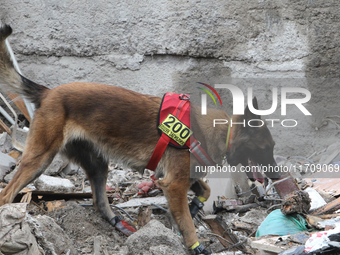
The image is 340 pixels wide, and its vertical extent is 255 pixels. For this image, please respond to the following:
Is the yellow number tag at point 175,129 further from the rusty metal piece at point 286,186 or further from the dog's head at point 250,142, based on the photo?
the rusty metal piece at point 286,186

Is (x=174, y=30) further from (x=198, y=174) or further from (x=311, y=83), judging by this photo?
(x=198, y=174)

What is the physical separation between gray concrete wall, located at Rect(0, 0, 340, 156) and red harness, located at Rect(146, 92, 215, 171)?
85.6 inches

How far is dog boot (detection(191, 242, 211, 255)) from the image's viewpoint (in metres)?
3.34

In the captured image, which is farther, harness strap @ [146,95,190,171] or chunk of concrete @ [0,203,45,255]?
harness strap @ [146,95,190,171]

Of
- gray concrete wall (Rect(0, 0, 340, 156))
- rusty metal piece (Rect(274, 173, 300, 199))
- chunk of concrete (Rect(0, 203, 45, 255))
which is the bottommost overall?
chunk of concrete (Rect(0, 203, 45, 255))

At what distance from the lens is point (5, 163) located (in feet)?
15.9

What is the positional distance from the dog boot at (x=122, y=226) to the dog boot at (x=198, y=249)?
0.75m

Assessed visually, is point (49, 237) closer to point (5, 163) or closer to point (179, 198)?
point (179, 198)

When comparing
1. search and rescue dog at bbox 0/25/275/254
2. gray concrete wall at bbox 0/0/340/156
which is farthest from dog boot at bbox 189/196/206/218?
gray concrete wall at bbox 0/0/340/156

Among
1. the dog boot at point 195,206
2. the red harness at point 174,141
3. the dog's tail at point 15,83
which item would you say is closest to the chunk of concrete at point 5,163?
the dog's tail at point 15,83

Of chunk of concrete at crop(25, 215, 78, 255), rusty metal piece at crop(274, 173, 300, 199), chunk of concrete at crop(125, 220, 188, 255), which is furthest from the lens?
rusty metal piece at crop(274, 173, 300, 199)

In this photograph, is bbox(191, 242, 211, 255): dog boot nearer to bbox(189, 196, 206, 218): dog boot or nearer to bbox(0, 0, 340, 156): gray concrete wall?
bbox(189, 196, 206, 218): dog boot

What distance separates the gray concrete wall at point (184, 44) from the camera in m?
5.70

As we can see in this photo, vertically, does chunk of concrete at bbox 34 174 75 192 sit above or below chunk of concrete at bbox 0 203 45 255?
below
